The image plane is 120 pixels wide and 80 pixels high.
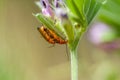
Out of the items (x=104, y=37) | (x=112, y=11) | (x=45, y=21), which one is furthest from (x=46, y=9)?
(x=104, y=37)

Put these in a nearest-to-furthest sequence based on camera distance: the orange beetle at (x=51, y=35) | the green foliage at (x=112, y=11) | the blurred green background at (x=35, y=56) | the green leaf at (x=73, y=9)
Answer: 1. the green leaf at (x=73, y=9)
2. the orange beetle at (x=51, y=35)
3. the green foliage at (x=112, y=11)
4. the blurred green background at (x=35, y=56)

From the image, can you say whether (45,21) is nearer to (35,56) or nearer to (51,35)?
(51,35)

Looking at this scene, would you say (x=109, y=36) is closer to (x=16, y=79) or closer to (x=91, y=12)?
(x=16, y=79)

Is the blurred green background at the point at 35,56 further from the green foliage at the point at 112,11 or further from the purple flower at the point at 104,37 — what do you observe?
the green foliage at the point at 112,11

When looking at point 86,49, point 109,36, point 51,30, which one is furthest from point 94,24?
point 51,30

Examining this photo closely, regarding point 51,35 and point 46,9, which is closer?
point 46,9

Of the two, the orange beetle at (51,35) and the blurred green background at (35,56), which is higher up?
the orange beetle at (51,35)

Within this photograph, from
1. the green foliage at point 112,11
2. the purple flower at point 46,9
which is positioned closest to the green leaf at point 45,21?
the purple flower at point 46,9

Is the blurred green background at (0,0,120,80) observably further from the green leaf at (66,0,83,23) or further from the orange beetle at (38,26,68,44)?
the green leaf at (66,0,83,23)

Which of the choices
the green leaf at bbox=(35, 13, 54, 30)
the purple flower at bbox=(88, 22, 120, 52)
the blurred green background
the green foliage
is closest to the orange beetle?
the green leaf at bbox=(35, 13, 54, 30)

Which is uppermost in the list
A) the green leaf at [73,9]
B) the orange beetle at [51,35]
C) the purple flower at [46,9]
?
the purple flower at [46,9]
